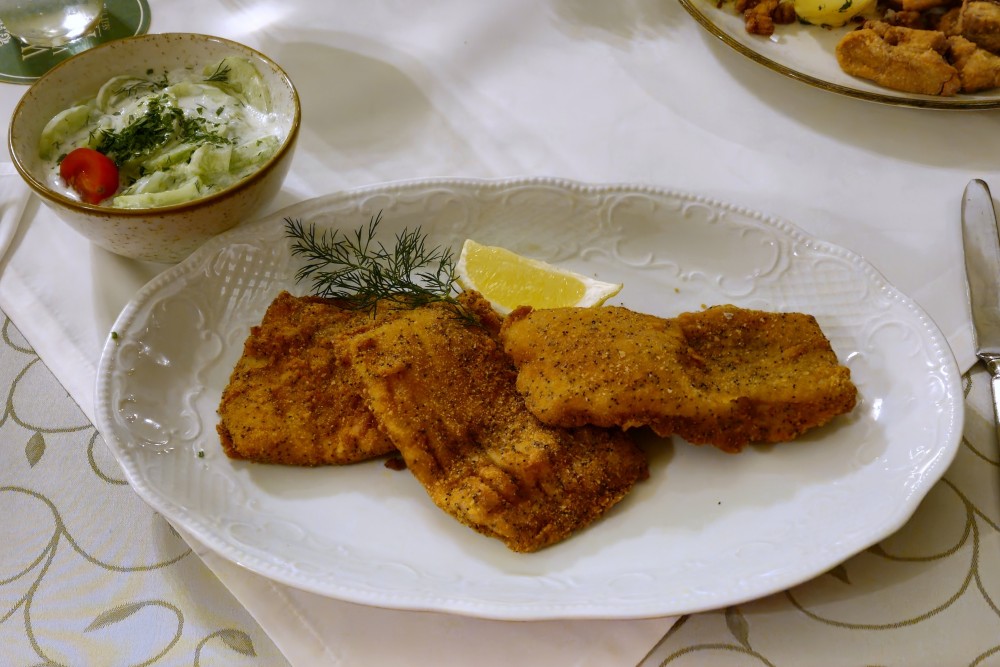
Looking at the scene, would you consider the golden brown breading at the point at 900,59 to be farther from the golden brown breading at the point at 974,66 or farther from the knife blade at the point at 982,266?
the knife blade at the point at 982,266

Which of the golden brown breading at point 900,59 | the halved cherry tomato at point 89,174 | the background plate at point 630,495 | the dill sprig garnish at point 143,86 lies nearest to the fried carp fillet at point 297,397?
the background plate at point 630,495

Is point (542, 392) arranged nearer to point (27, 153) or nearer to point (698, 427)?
point (698, 427)

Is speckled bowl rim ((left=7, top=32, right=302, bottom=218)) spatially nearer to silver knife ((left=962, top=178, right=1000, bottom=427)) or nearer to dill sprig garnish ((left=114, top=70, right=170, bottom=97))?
dill sprig garnish ((left=114, top=70, right=170, bottom=97))

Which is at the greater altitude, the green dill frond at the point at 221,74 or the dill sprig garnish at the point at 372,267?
the green dill frond at the point at 221,74

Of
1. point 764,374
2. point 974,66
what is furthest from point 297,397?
point 974,66

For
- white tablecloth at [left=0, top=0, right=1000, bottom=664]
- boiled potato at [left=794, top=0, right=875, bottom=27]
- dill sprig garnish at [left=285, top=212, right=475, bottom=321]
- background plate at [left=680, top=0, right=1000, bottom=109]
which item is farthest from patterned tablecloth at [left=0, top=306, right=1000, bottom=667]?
boiled potato at [left=794, top=0, right=875, bottom=27]

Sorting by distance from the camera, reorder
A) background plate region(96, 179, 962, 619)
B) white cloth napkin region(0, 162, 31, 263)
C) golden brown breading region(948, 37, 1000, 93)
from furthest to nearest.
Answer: golden brown breading region(948, 37, 1000, 93), white cloth napkin region(0, 162, 31, 263), background plate region(96, 179, 962, 619)

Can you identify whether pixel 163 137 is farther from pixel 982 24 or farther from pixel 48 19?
pixel 982 24
